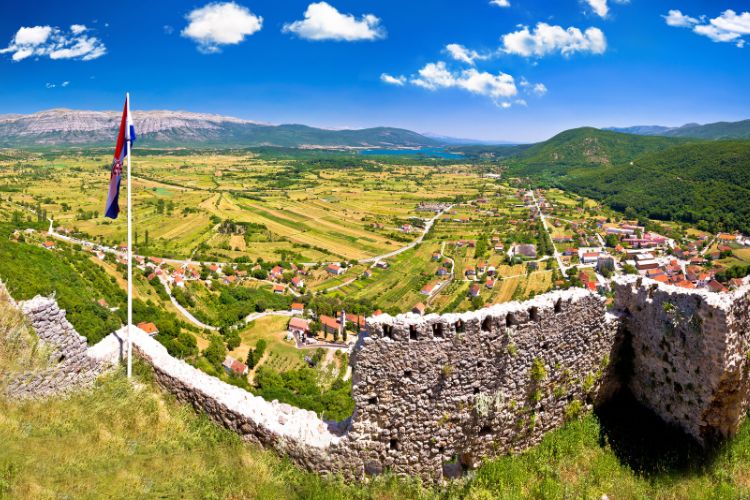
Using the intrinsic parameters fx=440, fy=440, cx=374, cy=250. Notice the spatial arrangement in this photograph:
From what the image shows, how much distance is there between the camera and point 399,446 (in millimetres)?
7438

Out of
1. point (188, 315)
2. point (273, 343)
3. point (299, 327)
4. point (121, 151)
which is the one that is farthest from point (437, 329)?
point (188, 315)

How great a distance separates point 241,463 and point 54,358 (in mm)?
4617

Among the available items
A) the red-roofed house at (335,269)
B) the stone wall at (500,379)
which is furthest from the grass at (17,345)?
the red-roofed house at (335,269)

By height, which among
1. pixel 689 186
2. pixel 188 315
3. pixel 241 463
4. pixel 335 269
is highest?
pixel 689 186

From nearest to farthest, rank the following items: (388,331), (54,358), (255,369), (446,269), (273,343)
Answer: (388,331)
(54,358)
(255,369)
(273,343)
(446,269)

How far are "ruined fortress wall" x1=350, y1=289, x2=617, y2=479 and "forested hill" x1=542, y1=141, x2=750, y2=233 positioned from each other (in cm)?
12402

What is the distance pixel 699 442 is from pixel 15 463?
11.3m

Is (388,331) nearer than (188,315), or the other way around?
(388,331)

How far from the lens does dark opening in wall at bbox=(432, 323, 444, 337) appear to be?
23.2 feet

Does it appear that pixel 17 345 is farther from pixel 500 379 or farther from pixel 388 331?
pixel 500 379

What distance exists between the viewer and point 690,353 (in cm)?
782

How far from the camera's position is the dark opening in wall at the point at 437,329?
7.08m

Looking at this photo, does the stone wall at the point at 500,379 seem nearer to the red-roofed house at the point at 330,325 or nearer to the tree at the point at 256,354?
the tree at the point at 256,354

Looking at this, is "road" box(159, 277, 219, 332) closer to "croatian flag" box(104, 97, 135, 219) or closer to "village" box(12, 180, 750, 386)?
"village" box(12, 180, 750, 386)
